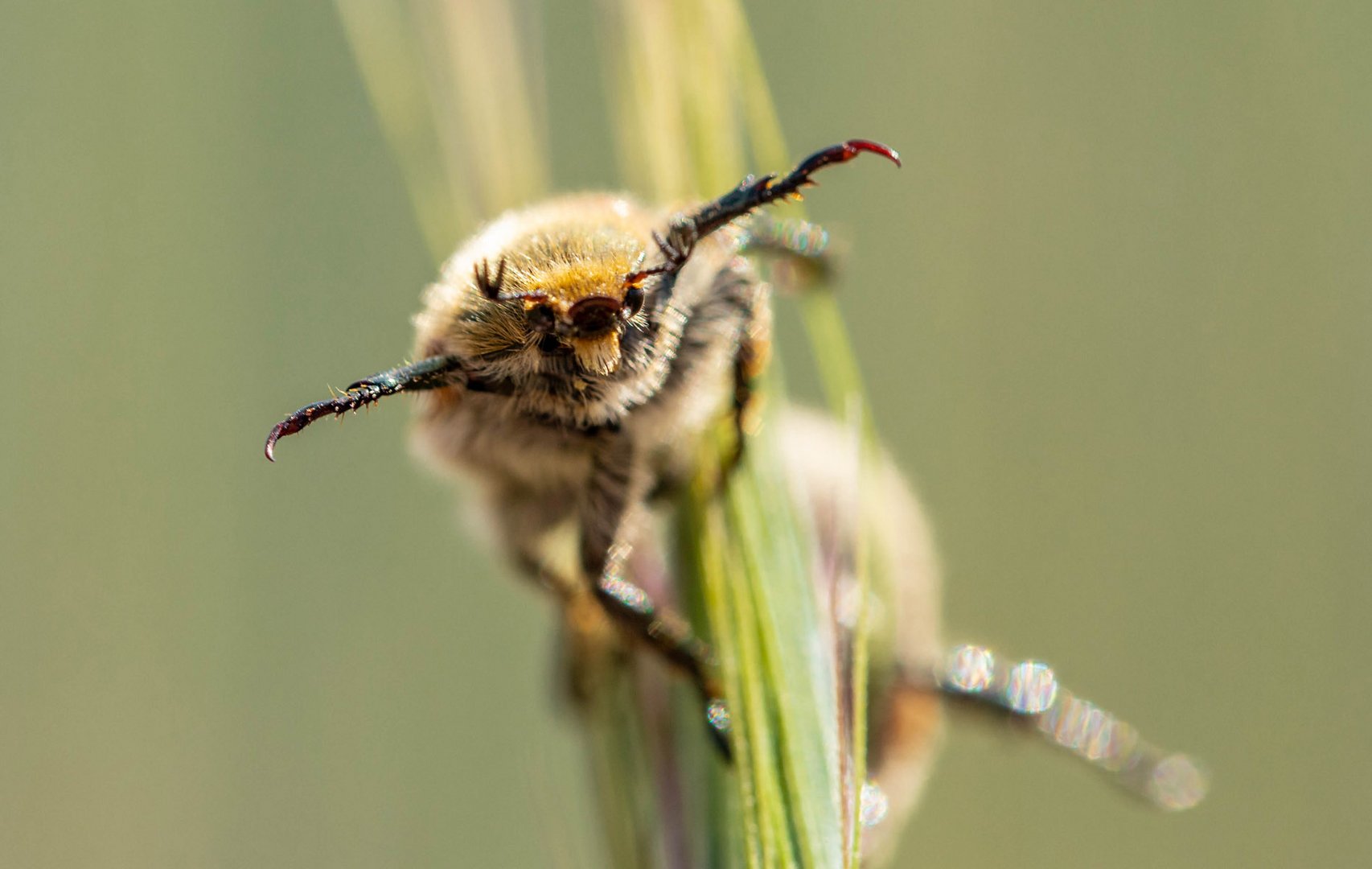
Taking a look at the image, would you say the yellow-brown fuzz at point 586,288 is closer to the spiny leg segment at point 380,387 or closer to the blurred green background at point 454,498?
the spiny leg segment at point 380,387

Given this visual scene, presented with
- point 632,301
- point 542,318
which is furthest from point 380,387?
point 632,301

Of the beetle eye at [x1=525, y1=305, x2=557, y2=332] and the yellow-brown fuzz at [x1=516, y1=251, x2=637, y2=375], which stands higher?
the yellow-brown fuzz at [x1=516, y1=251, x2=637, y2=375]

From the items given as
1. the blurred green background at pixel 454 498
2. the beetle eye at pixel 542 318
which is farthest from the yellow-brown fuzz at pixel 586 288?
the blurred green background at pixel 454 498

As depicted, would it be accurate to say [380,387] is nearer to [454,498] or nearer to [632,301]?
[632,301]

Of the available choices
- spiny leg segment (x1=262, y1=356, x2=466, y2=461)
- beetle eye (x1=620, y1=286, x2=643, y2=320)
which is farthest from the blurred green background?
beetle eye (x1=620, y1=286, x2=643, y2=320)

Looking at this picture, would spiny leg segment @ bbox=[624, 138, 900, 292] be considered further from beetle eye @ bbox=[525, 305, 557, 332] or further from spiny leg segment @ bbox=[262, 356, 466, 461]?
spiny leg segment @ bbox=[262, 356, 466, 461]

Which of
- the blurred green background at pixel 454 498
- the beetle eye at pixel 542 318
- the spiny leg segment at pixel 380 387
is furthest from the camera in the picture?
the blurred green background at pixel 454 498
